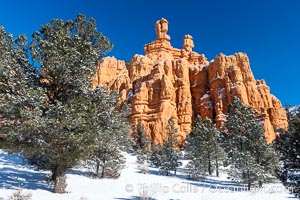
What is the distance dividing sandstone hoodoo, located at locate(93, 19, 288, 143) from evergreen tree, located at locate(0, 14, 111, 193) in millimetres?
59158

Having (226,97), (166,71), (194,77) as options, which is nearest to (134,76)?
(166,71)

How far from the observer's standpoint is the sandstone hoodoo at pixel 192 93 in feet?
249

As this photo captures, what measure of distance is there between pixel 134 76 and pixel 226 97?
1285 inches

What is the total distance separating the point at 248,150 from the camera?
27188 millimetres

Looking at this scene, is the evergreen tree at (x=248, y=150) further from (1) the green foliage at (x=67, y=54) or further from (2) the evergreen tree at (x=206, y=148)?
(1) the green foliage at (x=67, y=54)

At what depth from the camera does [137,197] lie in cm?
1689

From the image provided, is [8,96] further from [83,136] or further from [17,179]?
[17,179]

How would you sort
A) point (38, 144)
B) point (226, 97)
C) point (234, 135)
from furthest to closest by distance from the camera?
1. point (226, 97)
2. point (234, 135)
3. point (38, 144)

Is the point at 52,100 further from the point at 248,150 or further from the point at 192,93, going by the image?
the point at 192,93

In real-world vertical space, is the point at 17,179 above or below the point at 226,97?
→ below

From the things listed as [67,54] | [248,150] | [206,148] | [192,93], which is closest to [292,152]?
[67,54]

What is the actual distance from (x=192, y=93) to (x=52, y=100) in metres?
74.6

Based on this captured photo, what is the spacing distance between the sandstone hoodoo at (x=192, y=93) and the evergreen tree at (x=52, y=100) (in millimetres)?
59158

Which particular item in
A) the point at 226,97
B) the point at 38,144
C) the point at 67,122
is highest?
the point at 226,97
